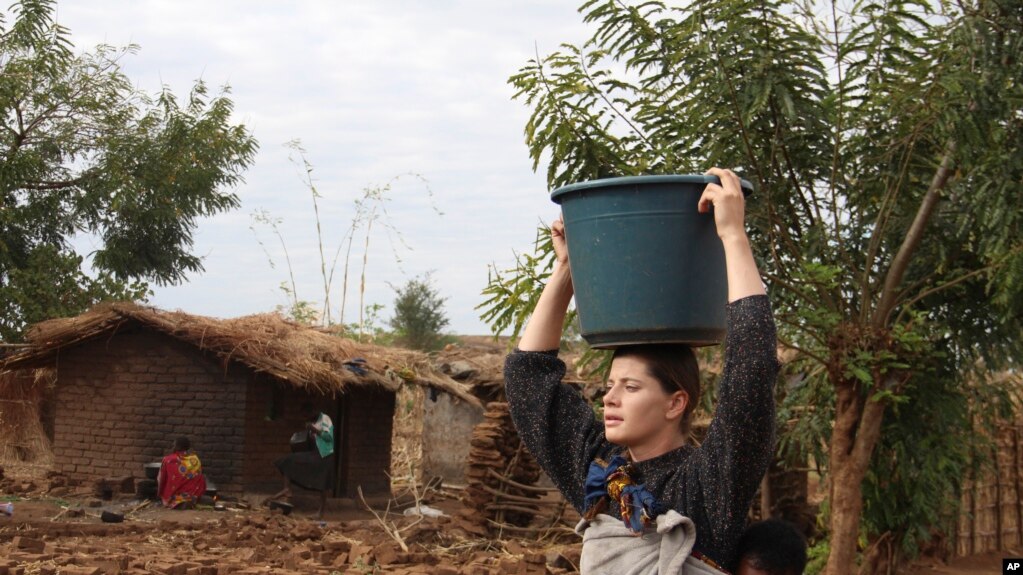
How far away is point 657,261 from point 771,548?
0.56 meters

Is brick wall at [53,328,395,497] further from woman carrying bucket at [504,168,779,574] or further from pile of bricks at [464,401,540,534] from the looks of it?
woman carrying bucket at [504,168,779,574]

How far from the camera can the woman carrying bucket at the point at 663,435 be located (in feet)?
5.77

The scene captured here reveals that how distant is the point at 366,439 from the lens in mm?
16000

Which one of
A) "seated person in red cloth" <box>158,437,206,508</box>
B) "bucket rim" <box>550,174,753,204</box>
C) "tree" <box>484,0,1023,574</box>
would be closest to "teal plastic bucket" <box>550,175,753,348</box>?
"bucket rim" <box>550,174,753,204</box>

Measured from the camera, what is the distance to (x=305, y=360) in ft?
45.2

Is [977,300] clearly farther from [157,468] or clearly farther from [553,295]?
[157,468]

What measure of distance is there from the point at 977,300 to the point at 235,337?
32.8ft

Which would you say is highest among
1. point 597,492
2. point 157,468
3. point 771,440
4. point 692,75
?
point 692,75

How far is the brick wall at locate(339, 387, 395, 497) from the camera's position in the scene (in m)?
15.6

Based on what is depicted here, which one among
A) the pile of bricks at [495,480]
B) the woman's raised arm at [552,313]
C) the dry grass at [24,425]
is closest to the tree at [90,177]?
the dry grass at [24,425]

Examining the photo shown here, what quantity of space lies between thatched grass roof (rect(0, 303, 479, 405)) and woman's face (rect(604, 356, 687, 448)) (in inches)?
462

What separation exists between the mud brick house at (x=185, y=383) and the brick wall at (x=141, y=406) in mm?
14

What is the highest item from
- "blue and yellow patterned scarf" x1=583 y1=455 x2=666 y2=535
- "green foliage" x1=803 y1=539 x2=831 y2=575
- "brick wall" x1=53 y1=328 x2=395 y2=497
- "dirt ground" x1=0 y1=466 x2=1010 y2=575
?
"blue and yellow patterned scarf" x1=583 y1=455 x2=666 y2=535

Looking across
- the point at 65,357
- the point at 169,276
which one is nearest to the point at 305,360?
the point at 65,357
